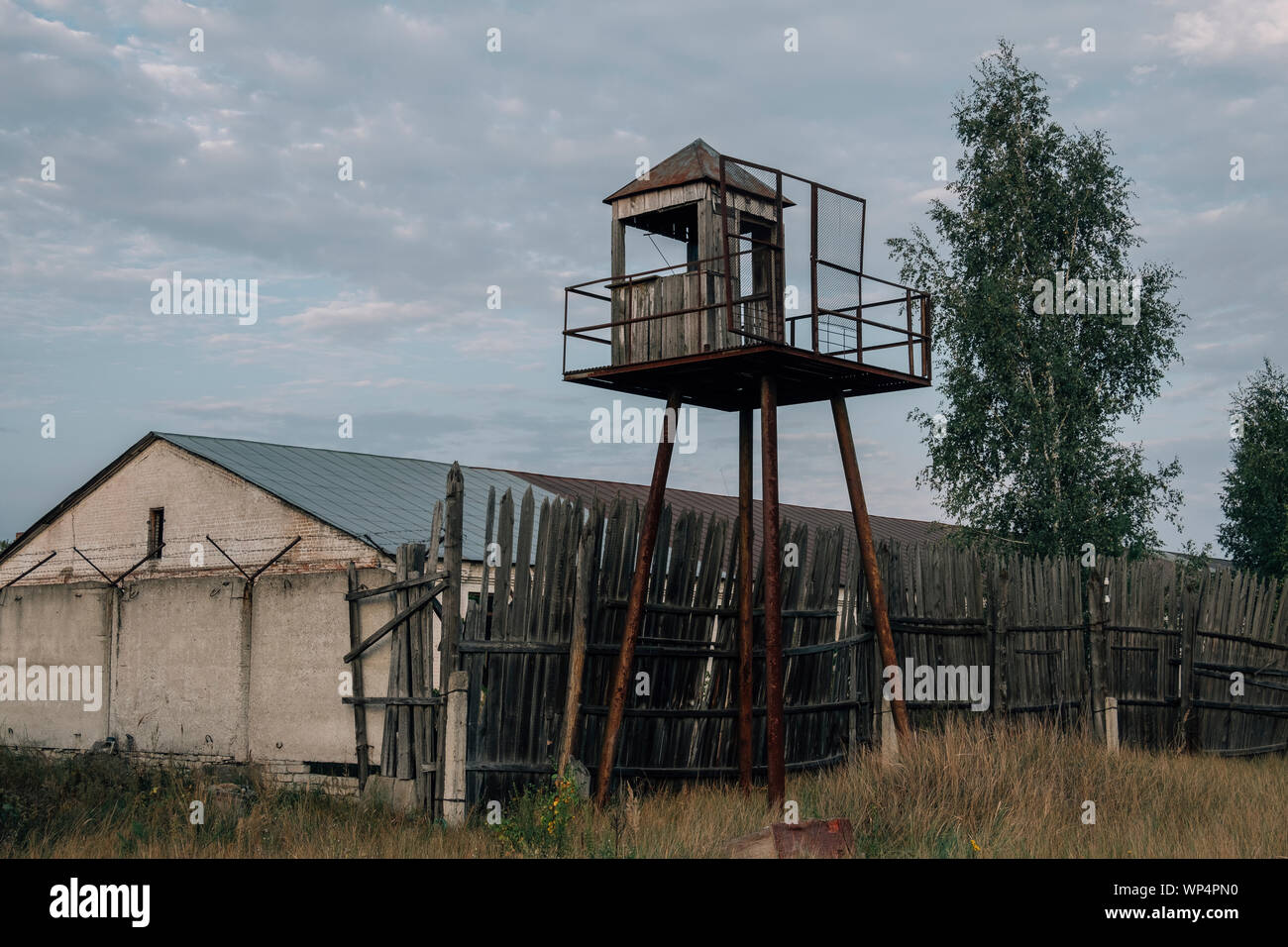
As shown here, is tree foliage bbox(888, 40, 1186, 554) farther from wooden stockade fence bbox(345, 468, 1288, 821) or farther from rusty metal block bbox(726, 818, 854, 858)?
rusty metal block bbox(726, 818, 854, 858)

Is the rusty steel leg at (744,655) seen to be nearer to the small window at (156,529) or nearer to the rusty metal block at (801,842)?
the rusty metal block at (801,842)

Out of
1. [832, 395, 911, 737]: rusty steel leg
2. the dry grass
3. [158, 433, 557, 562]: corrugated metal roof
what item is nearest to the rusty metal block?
the dry grass

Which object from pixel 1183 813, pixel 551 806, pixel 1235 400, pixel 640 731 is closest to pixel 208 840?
pixel 551 806

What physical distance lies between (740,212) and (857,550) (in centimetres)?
411

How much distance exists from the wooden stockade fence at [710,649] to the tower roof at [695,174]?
340cm

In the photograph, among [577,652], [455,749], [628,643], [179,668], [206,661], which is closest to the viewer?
[455,749]

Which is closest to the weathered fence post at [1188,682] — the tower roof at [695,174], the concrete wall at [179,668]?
the tower roof at [695,174]

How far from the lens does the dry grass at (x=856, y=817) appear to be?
365 inches

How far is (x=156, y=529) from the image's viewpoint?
22.1 m

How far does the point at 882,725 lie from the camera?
13727 mm

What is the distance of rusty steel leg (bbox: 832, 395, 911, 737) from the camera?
524 inches

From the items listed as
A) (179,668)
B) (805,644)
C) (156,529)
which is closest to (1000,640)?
(805,644)

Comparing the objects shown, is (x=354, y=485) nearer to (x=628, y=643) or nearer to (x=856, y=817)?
(x=628, y=643)

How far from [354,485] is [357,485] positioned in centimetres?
7
